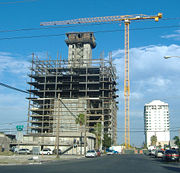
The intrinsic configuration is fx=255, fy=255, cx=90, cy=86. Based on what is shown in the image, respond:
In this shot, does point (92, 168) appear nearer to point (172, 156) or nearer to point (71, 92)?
→ point (172, 156)

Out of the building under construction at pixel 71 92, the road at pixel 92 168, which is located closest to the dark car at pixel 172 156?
the road at pixel 92 168

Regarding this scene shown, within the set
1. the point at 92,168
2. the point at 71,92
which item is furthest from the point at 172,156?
the point at 71,92

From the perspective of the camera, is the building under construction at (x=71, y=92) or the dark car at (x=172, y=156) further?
the building under construction at (x=71, y=92)

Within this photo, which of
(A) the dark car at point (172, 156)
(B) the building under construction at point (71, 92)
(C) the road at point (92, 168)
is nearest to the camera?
(C) the road at point (92, 168)

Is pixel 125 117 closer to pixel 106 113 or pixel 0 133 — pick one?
pixel 106 113

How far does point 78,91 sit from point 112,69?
23.8 m

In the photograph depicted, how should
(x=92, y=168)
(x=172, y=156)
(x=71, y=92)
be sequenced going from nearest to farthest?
(x=92, y=168), (x=172, y=156), (x=71, y=92)

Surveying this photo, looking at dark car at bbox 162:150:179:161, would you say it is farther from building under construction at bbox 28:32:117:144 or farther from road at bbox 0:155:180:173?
building under construction at bbox 28:32:117:144

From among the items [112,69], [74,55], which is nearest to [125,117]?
[112,69]

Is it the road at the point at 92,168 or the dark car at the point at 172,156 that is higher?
the road at the point at 92,168

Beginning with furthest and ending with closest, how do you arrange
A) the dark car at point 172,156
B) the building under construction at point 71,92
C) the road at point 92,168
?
the building under construction at point 71,92, the dark car at point 172,156, the road at point 92,168

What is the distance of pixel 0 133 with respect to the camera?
8838cm

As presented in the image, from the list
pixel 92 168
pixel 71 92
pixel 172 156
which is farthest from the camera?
pixel 71 92

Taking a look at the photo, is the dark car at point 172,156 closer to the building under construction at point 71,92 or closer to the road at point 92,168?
the road at point 92,168
